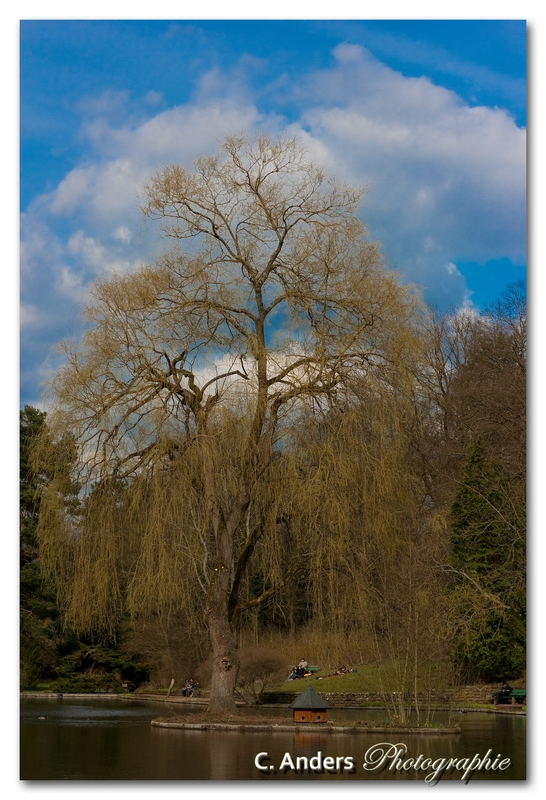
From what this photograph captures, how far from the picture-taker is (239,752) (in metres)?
9.06


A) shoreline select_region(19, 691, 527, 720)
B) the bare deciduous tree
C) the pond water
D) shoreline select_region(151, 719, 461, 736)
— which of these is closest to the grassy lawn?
shoreline select_region(19, 691, 527, 720)

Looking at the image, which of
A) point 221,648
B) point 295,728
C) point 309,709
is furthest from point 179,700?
point 295,728

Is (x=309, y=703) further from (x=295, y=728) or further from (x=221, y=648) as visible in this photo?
(x=221, y=648)

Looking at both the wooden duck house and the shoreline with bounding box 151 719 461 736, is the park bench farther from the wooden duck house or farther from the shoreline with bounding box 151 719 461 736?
the wooden duck house

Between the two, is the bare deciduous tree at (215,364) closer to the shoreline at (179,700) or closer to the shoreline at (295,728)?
the shoreline at (295,728)

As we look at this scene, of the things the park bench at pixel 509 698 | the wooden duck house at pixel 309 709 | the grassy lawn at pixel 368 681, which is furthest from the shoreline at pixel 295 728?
the park bench at pixel 509 698

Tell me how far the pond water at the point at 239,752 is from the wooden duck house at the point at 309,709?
50 cm

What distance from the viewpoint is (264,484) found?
37.8 ft

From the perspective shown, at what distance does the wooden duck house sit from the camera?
11141 mm

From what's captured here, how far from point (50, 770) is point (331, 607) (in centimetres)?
416

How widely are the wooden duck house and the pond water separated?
1.63 ft

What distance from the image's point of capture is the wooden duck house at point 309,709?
11.1 metres
